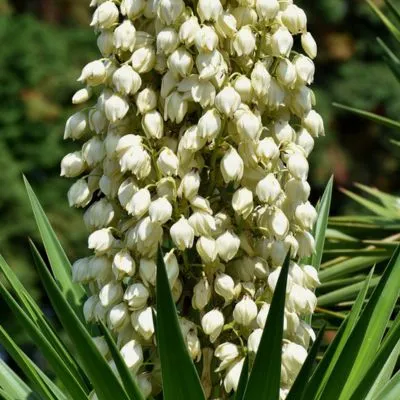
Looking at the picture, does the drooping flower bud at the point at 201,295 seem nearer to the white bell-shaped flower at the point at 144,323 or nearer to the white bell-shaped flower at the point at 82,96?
the white bell-shaped flower at the point at 144,323

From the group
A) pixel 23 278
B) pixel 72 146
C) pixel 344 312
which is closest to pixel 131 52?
pixel 344 312

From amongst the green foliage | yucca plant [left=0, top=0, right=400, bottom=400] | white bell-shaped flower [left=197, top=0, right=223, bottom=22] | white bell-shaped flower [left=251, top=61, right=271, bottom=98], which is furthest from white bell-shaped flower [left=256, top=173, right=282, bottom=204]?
the green foliage

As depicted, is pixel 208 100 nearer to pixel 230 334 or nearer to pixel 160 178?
pixel 160 178

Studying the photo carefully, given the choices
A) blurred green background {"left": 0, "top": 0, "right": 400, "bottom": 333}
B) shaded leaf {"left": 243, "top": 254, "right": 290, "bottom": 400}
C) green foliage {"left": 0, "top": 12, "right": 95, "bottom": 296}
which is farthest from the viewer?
blurred green background {"left": 0, "top": 0, "right": 400, "bottom": 333}

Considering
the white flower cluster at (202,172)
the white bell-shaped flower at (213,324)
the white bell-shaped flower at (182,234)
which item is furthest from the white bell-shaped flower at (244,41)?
the white bell-shaped flower at (213,324)

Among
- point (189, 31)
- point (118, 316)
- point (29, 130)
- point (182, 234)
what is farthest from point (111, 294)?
point (29, 130)

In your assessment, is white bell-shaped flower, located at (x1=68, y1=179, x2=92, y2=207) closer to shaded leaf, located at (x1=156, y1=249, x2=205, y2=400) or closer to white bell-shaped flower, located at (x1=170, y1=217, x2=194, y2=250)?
white bell-shaped flower, located at (x1=170, y1=217, x2=194, y2=250)
